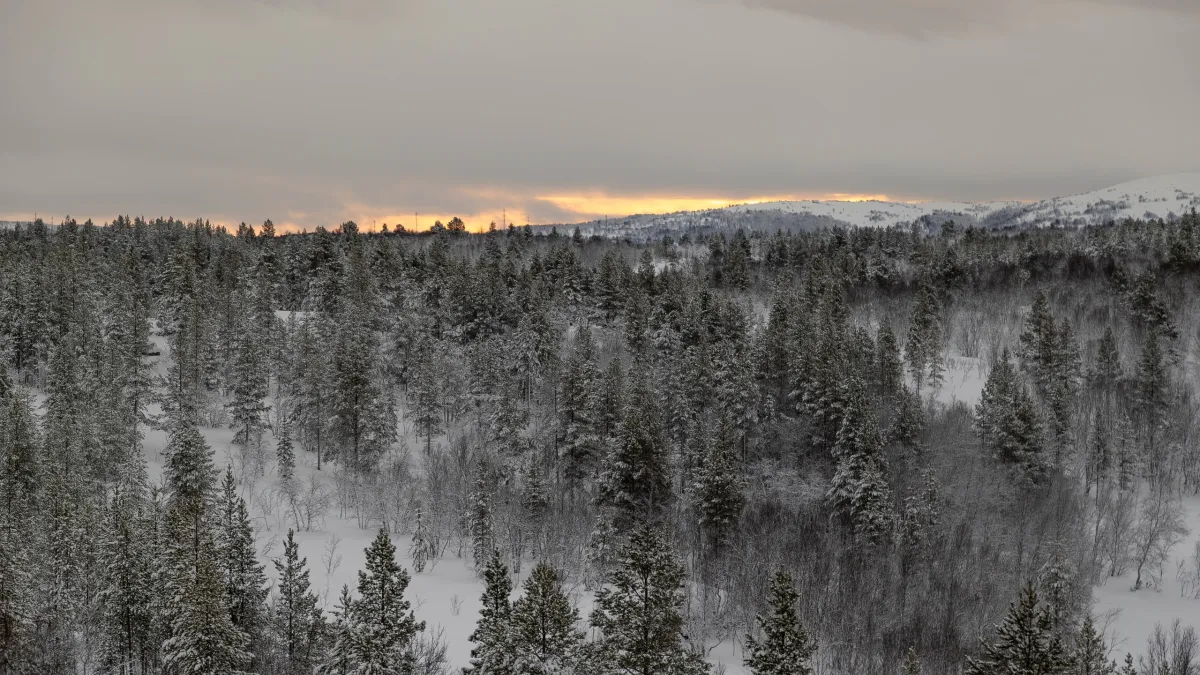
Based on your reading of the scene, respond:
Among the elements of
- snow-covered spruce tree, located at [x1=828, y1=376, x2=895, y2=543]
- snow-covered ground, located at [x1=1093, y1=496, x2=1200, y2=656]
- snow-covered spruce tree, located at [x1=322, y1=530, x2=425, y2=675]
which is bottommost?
snow-covered ground, located at [x1=1093, y1=496, x2=1200, y2=656]

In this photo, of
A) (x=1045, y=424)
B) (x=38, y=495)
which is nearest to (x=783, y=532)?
(x=1045, y=424)

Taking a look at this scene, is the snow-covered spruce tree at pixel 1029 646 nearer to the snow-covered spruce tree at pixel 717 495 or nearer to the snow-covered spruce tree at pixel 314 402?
the snow-covered spruce tree at pixel 717 495

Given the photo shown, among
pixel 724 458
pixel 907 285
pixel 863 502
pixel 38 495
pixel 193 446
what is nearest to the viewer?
pixel 38 495

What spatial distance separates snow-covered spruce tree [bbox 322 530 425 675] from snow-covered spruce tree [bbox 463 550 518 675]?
2.59 meters

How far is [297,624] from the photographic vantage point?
34.0 meters

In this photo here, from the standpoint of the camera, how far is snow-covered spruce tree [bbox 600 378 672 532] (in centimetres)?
5397

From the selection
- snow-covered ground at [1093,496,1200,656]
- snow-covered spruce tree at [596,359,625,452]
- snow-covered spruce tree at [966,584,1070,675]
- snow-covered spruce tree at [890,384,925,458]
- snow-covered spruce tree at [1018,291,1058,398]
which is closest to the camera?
snow-covered spruce tree at [966,584,1070,675]

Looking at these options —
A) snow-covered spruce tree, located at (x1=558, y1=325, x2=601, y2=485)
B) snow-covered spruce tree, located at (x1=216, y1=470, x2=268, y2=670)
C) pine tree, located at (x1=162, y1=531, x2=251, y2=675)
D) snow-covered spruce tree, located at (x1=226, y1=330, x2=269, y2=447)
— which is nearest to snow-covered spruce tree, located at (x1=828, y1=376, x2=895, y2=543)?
snow-covered spruce tree, located at (x1=558, y1=325, x2=601, y2=485)

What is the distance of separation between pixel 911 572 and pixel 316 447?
5488cm

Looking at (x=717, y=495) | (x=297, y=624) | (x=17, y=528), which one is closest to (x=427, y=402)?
(x=717, y=495)

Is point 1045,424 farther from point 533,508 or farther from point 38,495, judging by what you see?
point 38,495

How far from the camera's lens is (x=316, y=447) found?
74.1 m

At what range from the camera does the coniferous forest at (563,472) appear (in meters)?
28.5

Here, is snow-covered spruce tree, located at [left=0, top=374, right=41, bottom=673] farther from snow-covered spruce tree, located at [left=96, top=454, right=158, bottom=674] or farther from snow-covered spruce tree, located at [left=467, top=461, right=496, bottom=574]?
snow-covered spruce tree, located at [left=467, top=461, right=496, bottom=574]
